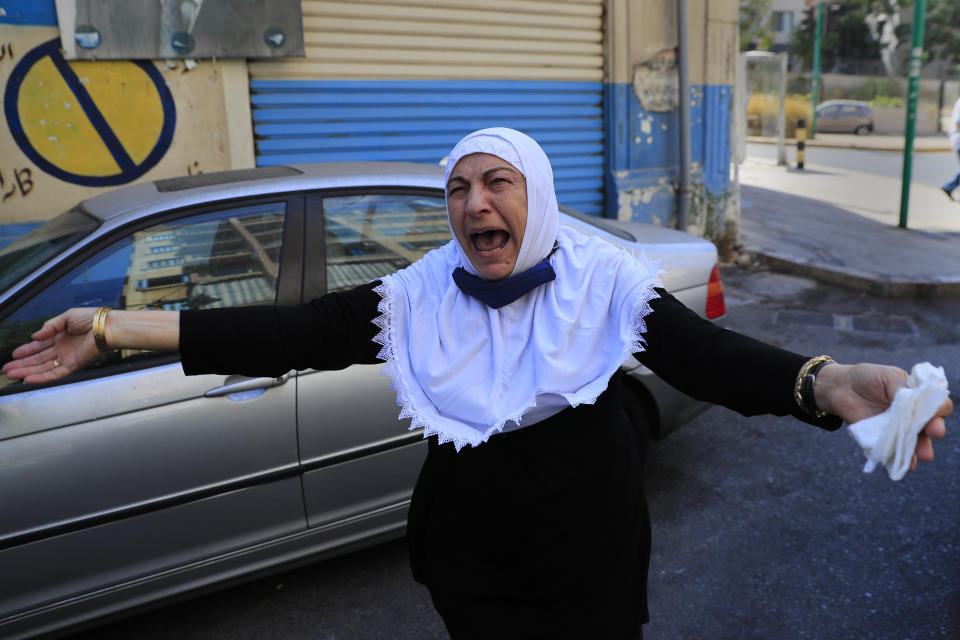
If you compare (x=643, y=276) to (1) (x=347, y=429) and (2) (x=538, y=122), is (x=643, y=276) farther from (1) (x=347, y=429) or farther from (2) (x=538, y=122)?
(2) (x=538, y=122)

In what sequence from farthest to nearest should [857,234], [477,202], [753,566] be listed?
1. [857,234]
2. [753,566]
3. [477,202]

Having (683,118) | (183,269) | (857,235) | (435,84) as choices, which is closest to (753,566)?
(183,269)

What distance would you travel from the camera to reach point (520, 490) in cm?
172

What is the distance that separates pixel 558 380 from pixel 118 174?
5.18 metres

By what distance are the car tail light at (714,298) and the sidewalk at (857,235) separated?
4.28 meters

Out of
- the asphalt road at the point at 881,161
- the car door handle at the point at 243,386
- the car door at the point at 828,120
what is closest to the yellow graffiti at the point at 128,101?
the car door handle at the point at 243,386

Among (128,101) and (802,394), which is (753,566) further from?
(128,101)

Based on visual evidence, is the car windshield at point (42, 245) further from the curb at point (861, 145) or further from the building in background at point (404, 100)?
the curb at point (861, 145)

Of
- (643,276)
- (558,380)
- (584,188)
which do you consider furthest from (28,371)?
(584,188)

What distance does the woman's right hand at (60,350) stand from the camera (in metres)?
1.59

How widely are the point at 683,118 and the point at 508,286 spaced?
7.09 meters

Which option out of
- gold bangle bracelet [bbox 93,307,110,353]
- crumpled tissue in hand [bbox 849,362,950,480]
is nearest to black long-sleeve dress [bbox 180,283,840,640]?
gold bangle bracelet [bbox 93,307,110,353]

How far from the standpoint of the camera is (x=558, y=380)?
1.67m

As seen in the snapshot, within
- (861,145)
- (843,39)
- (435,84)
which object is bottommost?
(861,145)
